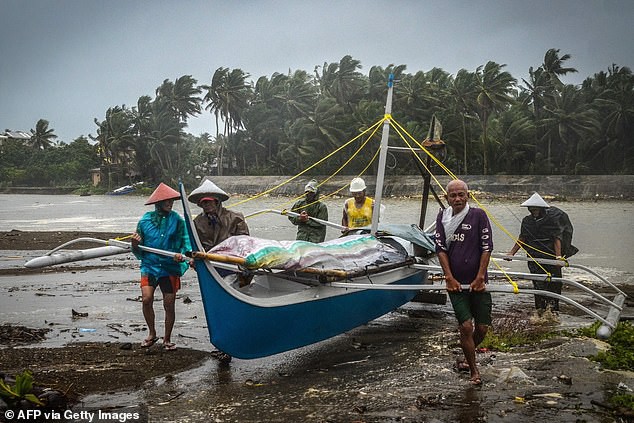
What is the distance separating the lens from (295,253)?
5.48 metres

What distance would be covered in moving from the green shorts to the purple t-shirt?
0.12 metres

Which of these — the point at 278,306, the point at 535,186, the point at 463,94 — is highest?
the point at 463,94

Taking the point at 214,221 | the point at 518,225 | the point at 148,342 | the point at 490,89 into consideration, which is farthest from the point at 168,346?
the point at 490,89

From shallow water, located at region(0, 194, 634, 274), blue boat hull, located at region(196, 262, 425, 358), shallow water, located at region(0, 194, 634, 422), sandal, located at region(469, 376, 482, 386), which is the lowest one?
shallow water, located at region(0, 194, 634, 274)

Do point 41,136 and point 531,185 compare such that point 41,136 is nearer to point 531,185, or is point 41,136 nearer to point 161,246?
point 531,185

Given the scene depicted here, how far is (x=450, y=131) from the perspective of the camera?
1764 inches

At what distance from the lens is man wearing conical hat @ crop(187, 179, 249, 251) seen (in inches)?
241

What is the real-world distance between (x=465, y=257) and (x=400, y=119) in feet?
142

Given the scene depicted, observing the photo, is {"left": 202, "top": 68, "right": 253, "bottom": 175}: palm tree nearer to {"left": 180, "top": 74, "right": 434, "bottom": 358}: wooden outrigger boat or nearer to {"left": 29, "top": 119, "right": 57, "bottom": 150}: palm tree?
{"left": 29, "top": 119, "right": 57, "bottom": 150}: palm tree

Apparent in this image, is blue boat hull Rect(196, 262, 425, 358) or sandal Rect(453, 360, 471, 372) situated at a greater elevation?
blue boat hull Rect(196, 262, 425, 358)

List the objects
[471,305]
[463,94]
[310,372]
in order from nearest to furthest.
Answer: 1. [471,305]
2. [310,372]
3. [463,94]

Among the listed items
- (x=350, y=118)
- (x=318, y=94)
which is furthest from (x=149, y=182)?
(x=350, y=118)

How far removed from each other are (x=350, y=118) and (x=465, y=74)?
903 cm

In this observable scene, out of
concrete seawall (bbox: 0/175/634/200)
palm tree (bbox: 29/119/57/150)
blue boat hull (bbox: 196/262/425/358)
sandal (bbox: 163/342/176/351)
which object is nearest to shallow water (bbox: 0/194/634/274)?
concrete seawall (bbox: 0/175/634/200)
